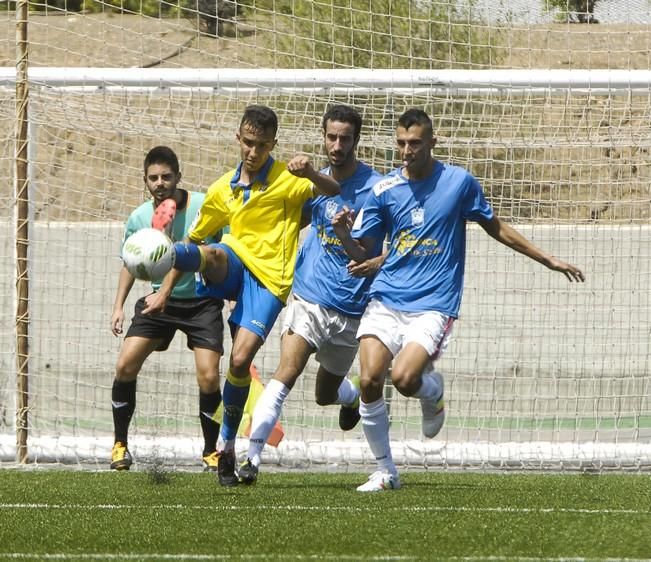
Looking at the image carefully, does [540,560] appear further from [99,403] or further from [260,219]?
[99,403]

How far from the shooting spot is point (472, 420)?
11336mm

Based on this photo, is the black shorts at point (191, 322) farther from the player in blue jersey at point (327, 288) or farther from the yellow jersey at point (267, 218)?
the yellow jersey at point (267, 218)

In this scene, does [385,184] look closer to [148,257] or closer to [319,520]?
[148,257]

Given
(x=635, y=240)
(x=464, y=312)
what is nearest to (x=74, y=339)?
(x=464, y=312)

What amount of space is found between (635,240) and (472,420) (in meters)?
2.18

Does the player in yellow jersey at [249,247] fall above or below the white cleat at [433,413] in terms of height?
above

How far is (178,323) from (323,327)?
1326mm

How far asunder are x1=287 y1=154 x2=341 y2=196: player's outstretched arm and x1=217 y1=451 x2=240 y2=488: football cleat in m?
1.61

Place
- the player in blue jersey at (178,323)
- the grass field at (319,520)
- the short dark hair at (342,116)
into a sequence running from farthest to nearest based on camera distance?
the player in blue jersey at (178,323), the short dark hair at (342,116), the grass field at (319,520)

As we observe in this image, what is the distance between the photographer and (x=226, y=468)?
7270 mm

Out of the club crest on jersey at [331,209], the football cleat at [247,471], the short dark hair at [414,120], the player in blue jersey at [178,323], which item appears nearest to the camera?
the short dark hair at [414,120]

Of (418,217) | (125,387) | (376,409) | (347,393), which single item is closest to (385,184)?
(418,217)

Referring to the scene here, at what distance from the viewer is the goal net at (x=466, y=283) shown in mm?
9297

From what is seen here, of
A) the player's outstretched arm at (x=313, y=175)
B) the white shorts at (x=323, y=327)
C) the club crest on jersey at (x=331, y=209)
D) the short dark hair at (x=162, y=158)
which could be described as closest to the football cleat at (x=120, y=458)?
the white shorts at (x=323, y=327)
